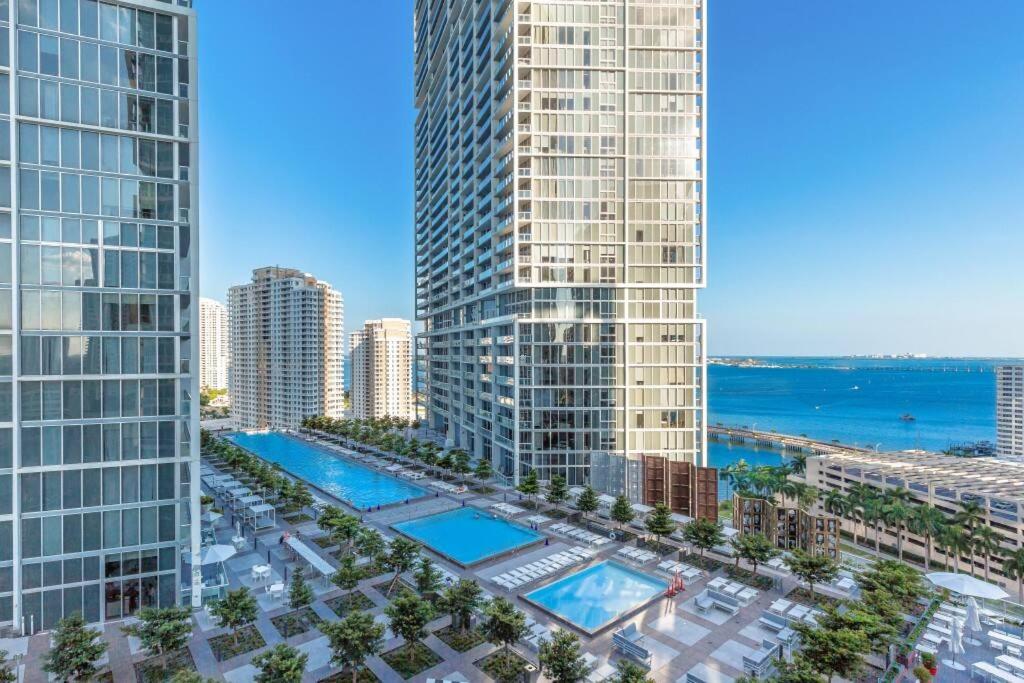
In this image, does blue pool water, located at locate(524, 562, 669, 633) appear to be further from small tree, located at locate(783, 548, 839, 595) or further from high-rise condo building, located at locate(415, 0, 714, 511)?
high-rise condo building, located at locate(415, 0, 714, 511)

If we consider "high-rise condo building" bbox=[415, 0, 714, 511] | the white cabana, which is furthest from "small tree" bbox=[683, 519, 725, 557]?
the white cabana

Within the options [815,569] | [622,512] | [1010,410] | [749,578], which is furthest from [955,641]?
[1010,410]

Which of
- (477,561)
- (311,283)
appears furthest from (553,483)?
(311,283)

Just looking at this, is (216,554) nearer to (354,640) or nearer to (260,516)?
(354,640)

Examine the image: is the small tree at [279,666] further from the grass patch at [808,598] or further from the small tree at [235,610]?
the grass patch at [808,598]

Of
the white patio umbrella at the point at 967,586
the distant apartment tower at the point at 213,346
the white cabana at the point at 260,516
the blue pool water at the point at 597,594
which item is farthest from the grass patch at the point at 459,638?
the distant apartment tower at the point at 213,346

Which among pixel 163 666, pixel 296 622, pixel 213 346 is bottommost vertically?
pixel 296 622
